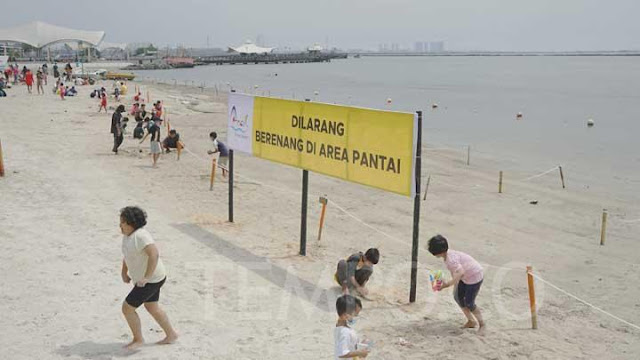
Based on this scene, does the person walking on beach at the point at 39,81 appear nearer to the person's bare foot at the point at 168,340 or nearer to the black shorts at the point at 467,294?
the person's bare foot at the point at 168,340

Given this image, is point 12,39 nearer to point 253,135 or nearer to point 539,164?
point 539,164

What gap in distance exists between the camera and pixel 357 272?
8.98 meters

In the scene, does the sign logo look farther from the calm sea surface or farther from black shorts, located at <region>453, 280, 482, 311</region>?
the calm sea surface

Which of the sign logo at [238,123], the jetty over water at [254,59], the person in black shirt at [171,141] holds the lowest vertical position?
the person in black shirt at [171,141]

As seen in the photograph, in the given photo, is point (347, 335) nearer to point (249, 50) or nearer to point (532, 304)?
point (532, 304)

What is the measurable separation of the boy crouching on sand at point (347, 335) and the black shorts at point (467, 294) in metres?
2.60

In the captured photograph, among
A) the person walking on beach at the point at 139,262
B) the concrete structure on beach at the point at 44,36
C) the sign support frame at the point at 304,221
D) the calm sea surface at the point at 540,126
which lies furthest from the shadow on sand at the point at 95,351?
the concrete structure on beach at the point at 44,36

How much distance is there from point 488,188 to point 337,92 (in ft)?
192

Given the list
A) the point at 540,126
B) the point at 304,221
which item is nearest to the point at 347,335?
the point at 304,221

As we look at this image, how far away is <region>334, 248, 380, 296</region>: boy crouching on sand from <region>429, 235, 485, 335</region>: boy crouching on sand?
1377 mm

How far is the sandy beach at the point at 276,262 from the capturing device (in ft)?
24.8

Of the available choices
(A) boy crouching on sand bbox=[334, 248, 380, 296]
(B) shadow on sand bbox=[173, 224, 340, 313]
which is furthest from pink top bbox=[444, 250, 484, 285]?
(B) shadow on sand bbox=[173, 224, 340, 313]

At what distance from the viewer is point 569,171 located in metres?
27.1

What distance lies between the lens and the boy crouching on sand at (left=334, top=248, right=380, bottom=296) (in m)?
8.99
